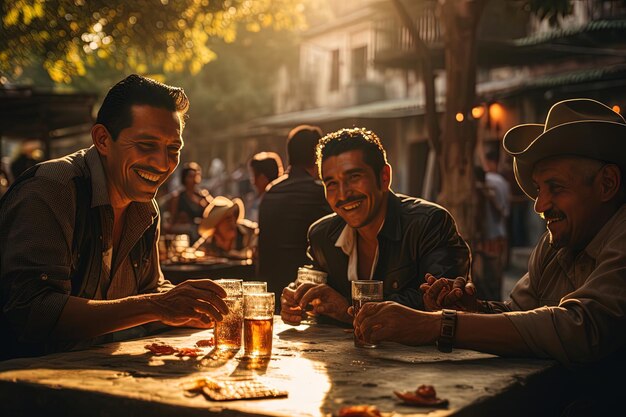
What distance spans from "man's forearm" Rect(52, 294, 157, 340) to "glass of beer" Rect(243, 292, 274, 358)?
424 millimetres

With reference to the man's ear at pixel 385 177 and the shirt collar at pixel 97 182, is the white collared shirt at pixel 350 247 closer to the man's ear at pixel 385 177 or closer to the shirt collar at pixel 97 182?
the man's ear at pixel 385 177

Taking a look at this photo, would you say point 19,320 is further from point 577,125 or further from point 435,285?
point 577,125

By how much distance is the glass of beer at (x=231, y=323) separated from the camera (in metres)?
3.29

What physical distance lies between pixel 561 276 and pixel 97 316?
6.90 ft

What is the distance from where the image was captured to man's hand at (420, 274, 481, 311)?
3463 millimetres

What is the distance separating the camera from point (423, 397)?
2.33m

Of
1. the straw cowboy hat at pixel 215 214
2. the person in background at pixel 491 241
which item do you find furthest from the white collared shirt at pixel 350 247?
the person in background at pixel 491 241

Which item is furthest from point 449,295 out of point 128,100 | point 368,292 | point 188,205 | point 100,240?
point 188,205

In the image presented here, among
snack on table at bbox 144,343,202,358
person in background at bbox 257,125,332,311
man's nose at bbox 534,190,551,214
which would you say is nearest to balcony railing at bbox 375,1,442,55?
person in background at bbox 257,125,332,311

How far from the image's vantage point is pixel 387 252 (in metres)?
4.36

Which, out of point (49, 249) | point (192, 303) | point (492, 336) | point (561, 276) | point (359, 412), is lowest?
point (359, 412)

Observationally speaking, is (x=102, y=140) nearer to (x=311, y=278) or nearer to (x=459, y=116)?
(x=311, y=278)

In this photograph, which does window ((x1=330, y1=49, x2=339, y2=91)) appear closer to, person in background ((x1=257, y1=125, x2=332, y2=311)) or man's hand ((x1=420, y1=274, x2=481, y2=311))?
person in background ((x1=257, y1=125, x2=332, y2=311))

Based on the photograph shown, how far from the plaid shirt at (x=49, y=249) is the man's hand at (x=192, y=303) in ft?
1.34
